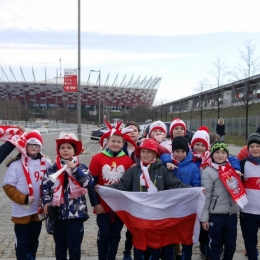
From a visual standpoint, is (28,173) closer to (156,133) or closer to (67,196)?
(67,196)

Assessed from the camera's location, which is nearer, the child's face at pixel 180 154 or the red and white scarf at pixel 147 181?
the red and white scarf at pixel 147 181

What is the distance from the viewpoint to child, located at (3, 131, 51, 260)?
15.0 ft

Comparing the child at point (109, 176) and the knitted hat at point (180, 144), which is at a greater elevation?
the knitted hat at point (180, 144)

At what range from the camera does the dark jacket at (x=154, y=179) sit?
4.71m

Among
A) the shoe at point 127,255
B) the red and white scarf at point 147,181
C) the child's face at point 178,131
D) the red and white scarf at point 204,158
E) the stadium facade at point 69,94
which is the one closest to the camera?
the red and white scarf at point 147,181

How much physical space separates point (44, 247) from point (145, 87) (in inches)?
5224

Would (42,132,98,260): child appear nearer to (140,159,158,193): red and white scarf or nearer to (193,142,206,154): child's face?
(140,159,158,193): red and white scarf

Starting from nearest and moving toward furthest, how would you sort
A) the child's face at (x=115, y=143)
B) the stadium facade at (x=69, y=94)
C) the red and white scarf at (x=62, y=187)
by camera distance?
the red and white scarf at (x=62, y=187) < the child's face at (x=115, y=143) < the stadium facade at (x=69, y=94)

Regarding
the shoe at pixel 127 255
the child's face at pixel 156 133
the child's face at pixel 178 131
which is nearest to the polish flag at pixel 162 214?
the shoe at pixel 127 255

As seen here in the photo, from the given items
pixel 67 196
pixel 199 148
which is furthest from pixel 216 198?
pixel 67 196

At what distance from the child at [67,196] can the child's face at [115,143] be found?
1.69 ft

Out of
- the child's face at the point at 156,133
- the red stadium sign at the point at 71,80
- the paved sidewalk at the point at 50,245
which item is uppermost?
the red stadium sign at the point at 71,80

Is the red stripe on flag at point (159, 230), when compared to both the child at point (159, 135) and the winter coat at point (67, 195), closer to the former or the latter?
the winter coat at point (67, 195)

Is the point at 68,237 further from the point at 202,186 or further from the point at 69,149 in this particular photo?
the point at 202,186
